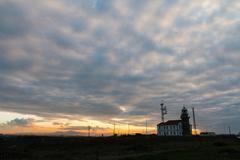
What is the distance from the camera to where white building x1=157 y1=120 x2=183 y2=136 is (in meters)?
152

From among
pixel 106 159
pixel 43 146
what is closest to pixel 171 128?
pixel 43 146

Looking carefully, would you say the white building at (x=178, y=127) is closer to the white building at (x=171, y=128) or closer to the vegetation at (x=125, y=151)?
the white building at (x=171, y=128)

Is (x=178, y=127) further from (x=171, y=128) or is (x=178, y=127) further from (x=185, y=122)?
(x=185, y=122)

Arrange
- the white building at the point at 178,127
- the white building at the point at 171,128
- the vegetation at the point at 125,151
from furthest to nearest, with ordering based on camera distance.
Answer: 1. the white building at the point at 171,128
2. the white building at the point at 178,127
3. the vegetation at the point at 125,151

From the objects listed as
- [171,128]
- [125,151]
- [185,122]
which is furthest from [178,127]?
[125,151]

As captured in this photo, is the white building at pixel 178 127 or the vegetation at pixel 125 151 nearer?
the vegetation at pixel 125 151

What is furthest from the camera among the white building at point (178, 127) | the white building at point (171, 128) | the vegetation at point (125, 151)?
the white building at point (171, 128)

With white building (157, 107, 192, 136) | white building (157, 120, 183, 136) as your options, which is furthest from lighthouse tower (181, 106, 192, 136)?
white building (157, 120, 183, 136)

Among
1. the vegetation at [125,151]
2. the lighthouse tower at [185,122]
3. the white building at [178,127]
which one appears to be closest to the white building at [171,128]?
the white building at [178,127]

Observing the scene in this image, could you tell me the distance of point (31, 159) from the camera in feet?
153

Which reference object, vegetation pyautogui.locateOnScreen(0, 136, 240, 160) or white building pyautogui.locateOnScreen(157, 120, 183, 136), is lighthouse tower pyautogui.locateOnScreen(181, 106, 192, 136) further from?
vegetation pyautogui.locateOnScreen(0, 136, 240, 160)

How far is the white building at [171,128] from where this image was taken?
152375 millimetres

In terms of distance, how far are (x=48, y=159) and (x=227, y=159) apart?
26114 mm

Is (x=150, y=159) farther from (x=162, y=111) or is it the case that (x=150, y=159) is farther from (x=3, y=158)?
(x=162, y=111)
